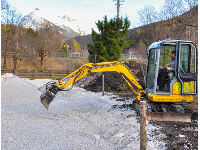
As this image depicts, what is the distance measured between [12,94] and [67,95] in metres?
3.25

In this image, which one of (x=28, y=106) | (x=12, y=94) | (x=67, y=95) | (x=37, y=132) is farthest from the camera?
(x=67, y=95)

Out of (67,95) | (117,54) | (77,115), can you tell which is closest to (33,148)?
(77,115)

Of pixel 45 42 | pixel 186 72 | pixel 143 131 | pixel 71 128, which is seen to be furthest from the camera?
pixel 45 42

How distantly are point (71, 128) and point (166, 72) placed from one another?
3.83m

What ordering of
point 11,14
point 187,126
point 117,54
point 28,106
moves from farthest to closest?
point 11,14 < point 117,54 < point 28,106 < point 187,126

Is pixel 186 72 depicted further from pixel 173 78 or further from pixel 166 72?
pixel 166 72

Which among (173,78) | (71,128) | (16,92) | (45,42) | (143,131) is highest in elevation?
(45,42)

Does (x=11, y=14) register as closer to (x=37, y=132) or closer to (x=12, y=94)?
(x=12, y=94)

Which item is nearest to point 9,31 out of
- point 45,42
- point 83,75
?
point 45,42

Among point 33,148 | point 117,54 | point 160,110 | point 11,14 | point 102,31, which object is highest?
point 11,14

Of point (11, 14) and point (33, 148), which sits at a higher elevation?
point (11, 14)

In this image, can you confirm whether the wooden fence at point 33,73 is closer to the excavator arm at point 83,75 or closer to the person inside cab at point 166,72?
the excavator arm at point 83,75

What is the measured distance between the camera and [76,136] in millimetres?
5164

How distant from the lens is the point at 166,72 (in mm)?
6781
